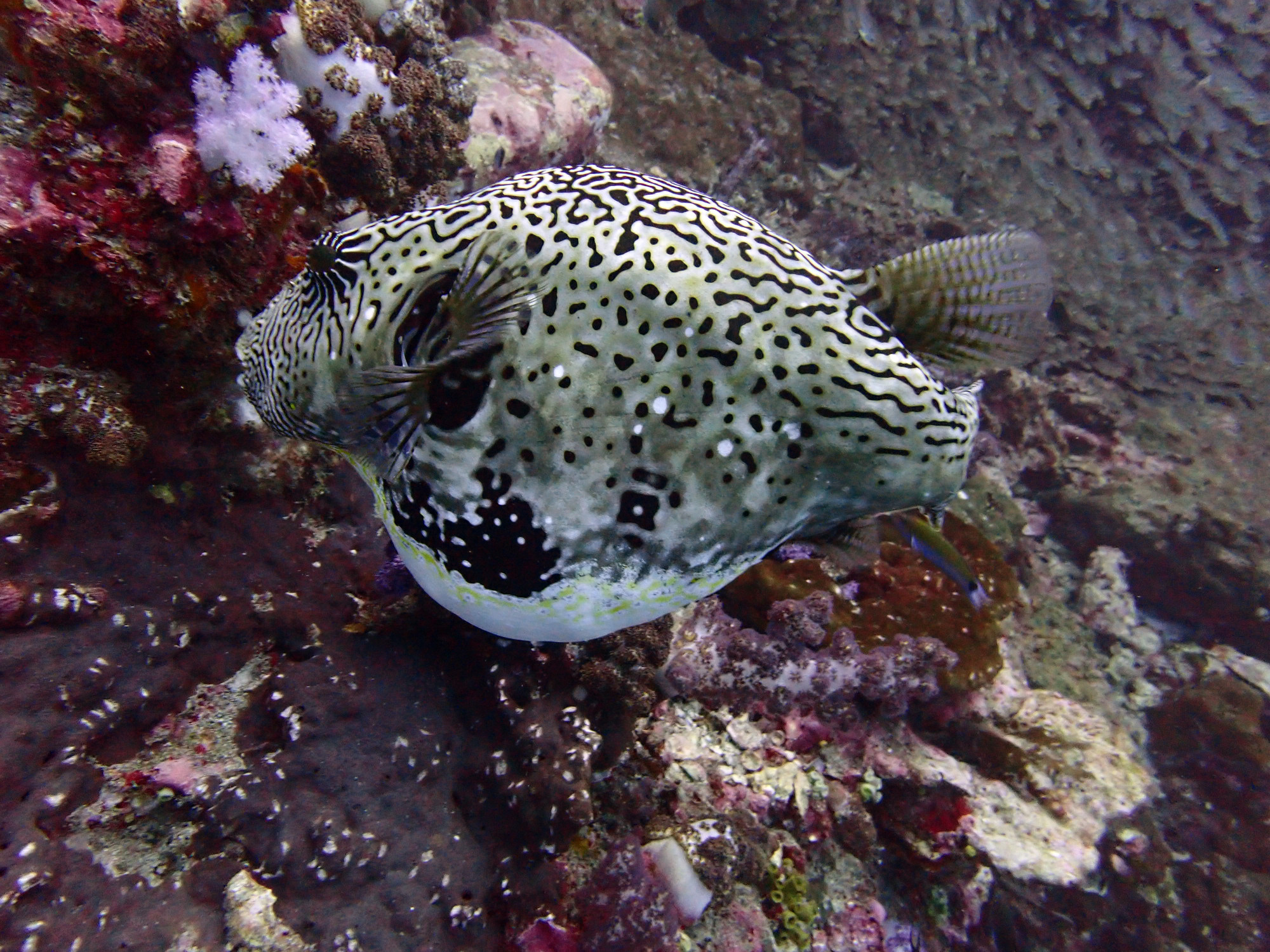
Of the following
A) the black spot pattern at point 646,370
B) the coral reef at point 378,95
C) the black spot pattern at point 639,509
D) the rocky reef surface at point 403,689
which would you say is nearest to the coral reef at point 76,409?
the rocky reef surface at point 403,689

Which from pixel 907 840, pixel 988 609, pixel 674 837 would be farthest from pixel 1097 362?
pixel 674 837

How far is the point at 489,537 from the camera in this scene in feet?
7.28

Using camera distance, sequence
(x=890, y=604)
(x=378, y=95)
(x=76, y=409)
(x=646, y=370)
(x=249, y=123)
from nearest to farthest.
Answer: (x=646, y=370), (x=76, y=409), (x=249, y=123), (x=378, y=95), (x=890, y=604)

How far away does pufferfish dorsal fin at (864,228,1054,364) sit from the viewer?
2.10 metres

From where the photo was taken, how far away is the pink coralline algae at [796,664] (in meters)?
4.14

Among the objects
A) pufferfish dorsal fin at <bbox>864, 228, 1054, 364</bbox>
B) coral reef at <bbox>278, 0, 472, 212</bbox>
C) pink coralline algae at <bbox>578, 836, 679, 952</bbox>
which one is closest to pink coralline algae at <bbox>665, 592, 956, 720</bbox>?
pink coralline algae at <bbox>578, 836, 679, 952</bbox>

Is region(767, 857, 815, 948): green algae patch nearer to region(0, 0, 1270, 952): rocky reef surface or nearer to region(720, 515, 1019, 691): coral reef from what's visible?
region(0, 0, 1270, 952): rocky reef surface

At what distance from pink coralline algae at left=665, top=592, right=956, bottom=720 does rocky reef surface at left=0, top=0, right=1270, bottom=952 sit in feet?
0.07

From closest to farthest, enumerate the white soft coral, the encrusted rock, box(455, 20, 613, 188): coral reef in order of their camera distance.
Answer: the encrusted rock → the white soft coral → box(455, 20, 613, 188): coral reef

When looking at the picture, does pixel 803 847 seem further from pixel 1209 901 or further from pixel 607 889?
pixel 1209 901

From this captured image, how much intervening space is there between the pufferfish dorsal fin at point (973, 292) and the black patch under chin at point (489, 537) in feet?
4.52

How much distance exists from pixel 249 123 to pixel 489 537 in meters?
2.23

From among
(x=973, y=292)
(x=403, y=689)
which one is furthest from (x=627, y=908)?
(x=973, y=292)

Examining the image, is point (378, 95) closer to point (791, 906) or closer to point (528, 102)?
point (528, 102)
